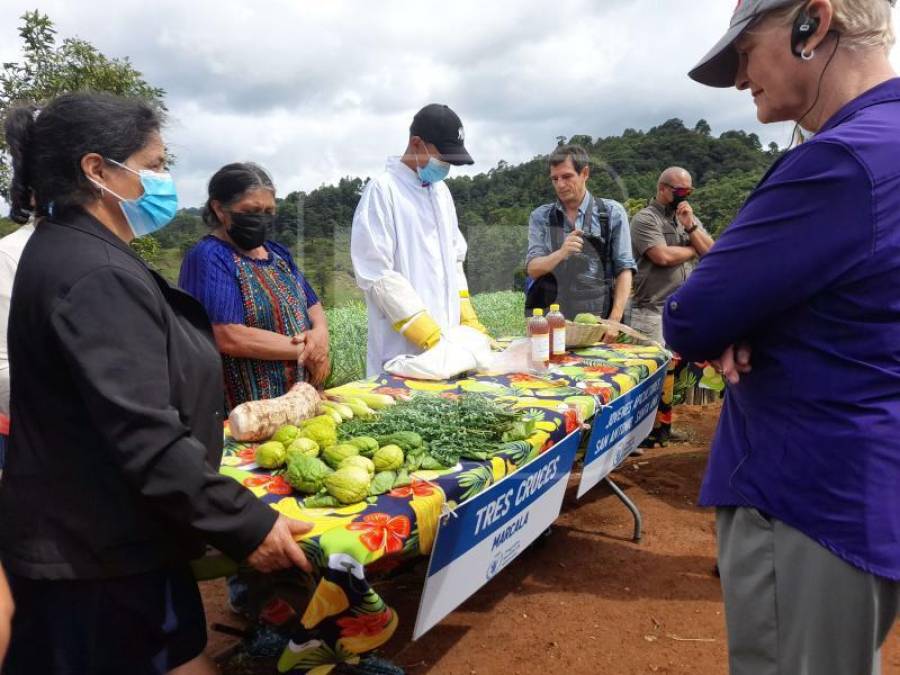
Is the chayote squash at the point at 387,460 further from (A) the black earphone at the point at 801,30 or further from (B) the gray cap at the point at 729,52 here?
(A) the black earphone at the point at 801,30

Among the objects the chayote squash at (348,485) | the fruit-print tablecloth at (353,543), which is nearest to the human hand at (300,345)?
the fruit-print tablecloth at (353,543)

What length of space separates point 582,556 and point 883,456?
275 cm

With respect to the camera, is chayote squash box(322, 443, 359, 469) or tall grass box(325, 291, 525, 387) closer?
chayote squash box(322, 443, 359, 469)

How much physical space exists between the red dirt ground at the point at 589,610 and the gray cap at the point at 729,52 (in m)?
2.30

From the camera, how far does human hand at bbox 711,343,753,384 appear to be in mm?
1334

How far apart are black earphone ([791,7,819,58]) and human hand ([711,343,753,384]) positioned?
58cm

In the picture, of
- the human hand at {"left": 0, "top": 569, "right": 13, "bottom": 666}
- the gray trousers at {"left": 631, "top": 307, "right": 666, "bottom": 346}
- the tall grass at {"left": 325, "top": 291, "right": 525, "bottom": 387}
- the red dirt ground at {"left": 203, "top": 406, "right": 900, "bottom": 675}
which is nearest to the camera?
the human hand at {"left": 0, "top": 569, "right": 13, "bottom": 666}

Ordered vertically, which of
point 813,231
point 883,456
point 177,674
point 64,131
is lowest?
point 177,674

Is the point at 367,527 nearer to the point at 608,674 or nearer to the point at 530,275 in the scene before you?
the point at 608,674

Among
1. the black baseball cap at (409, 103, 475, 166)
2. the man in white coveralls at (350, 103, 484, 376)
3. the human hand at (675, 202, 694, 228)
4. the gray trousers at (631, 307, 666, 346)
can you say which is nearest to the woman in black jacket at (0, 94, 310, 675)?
the man in white coveralls at (350, 103, 484, 376)

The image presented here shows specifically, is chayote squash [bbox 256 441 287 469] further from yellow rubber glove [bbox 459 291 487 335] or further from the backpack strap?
the backpack strap

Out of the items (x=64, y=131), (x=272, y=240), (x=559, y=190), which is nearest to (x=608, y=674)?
(x=272, y=240)

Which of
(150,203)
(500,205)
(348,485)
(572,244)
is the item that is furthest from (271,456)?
(500,205)

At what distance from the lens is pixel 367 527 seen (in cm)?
152
